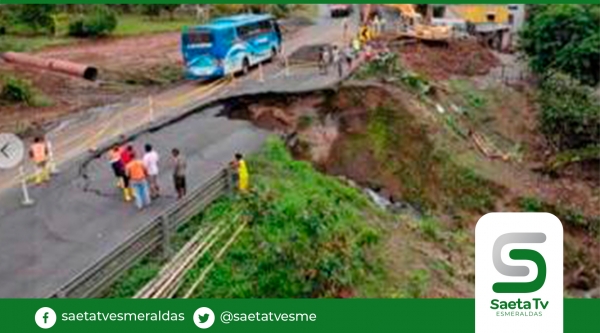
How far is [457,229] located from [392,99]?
6415mm

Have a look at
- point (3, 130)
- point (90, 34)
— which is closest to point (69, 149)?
point (3, 130)

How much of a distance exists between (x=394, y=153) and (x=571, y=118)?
8019 mm

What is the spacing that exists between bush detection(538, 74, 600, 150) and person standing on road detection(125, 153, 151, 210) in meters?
18.4

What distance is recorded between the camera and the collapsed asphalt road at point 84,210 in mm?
17188

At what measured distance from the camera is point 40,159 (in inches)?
876

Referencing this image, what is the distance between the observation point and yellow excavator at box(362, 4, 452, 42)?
44406 millimetres

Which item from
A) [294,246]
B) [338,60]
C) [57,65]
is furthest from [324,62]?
[294,246]

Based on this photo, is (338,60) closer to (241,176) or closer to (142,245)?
(241,176)

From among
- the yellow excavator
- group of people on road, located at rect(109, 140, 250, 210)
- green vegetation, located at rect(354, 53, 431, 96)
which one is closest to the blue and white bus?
green vegetation, located at rect(354, 53, 431, 96)

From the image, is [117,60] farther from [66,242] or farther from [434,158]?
[66,242]

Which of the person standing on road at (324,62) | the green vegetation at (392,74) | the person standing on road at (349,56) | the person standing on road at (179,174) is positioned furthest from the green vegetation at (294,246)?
the person standing on road at (349,56)

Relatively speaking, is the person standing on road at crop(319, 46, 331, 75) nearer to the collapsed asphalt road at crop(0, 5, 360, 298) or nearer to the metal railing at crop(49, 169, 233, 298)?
the collapsed asphalt road at crop(0, 5, 360, 298)

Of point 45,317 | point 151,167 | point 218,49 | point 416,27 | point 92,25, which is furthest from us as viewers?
point 92,25

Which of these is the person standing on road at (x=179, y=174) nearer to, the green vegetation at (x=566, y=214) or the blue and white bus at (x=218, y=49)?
the green vegetation at (x=566, y=214)
